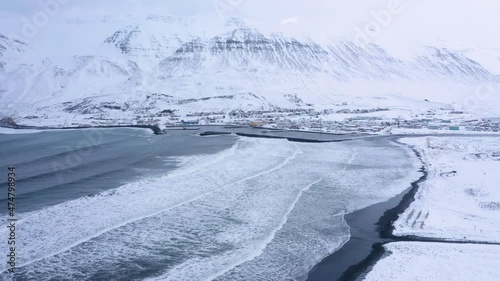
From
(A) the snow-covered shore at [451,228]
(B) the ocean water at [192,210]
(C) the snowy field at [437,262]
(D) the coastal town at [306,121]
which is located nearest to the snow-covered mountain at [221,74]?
(D) the coastal town at [306,121]

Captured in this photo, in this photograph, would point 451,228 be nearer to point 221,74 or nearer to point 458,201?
point 458,201

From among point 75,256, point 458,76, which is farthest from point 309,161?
point 458,76

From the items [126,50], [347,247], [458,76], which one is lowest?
[347,247]

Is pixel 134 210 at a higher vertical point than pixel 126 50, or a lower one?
lower

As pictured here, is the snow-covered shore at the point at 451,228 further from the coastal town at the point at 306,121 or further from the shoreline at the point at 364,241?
the coastal town at the point at 306,121

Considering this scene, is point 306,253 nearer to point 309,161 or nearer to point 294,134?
point 309,161

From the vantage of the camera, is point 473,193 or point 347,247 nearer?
point 347,247

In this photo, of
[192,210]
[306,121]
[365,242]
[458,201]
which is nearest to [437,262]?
[365,242]

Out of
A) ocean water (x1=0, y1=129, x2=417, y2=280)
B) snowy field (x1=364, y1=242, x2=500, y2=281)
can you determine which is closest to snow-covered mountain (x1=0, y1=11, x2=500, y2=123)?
ocean water (x1=0, y1=129, x2=417, y2=280)
